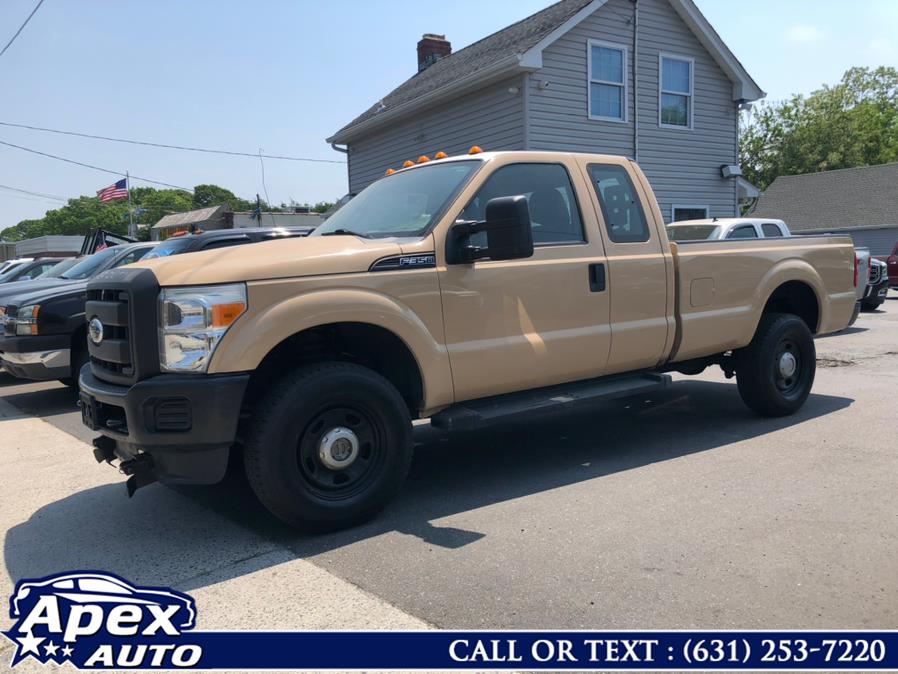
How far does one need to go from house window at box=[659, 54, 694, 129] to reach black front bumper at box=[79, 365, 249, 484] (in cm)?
A: 1510

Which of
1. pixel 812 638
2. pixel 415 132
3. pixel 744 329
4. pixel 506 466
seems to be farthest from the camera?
pixel 415 132

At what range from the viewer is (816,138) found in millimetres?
49156

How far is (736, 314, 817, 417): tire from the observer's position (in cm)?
614

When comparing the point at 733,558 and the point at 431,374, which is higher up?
the point at 431,374

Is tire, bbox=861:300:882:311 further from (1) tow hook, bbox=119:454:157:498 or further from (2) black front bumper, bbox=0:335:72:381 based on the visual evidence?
(1) tow hook, bbox=119:454:157:498

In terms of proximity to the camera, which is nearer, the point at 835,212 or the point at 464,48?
the point at 464,48

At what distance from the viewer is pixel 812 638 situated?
2.83 meters

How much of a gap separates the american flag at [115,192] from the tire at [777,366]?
3168cm

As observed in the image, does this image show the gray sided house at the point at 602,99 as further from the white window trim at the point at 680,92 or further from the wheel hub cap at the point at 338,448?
the wheel hub cap at the point at 338,448

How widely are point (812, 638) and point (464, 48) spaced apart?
63.7 feet

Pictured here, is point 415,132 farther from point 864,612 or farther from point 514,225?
point 864,612

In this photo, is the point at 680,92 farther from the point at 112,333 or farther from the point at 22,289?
the point at 112,333

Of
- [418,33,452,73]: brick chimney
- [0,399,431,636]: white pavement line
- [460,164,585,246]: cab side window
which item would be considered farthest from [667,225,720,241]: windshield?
[418,33,452,73]: brick chimney

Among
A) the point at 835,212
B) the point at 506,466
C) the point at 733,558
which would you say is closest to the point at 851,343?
the point at 506,466
